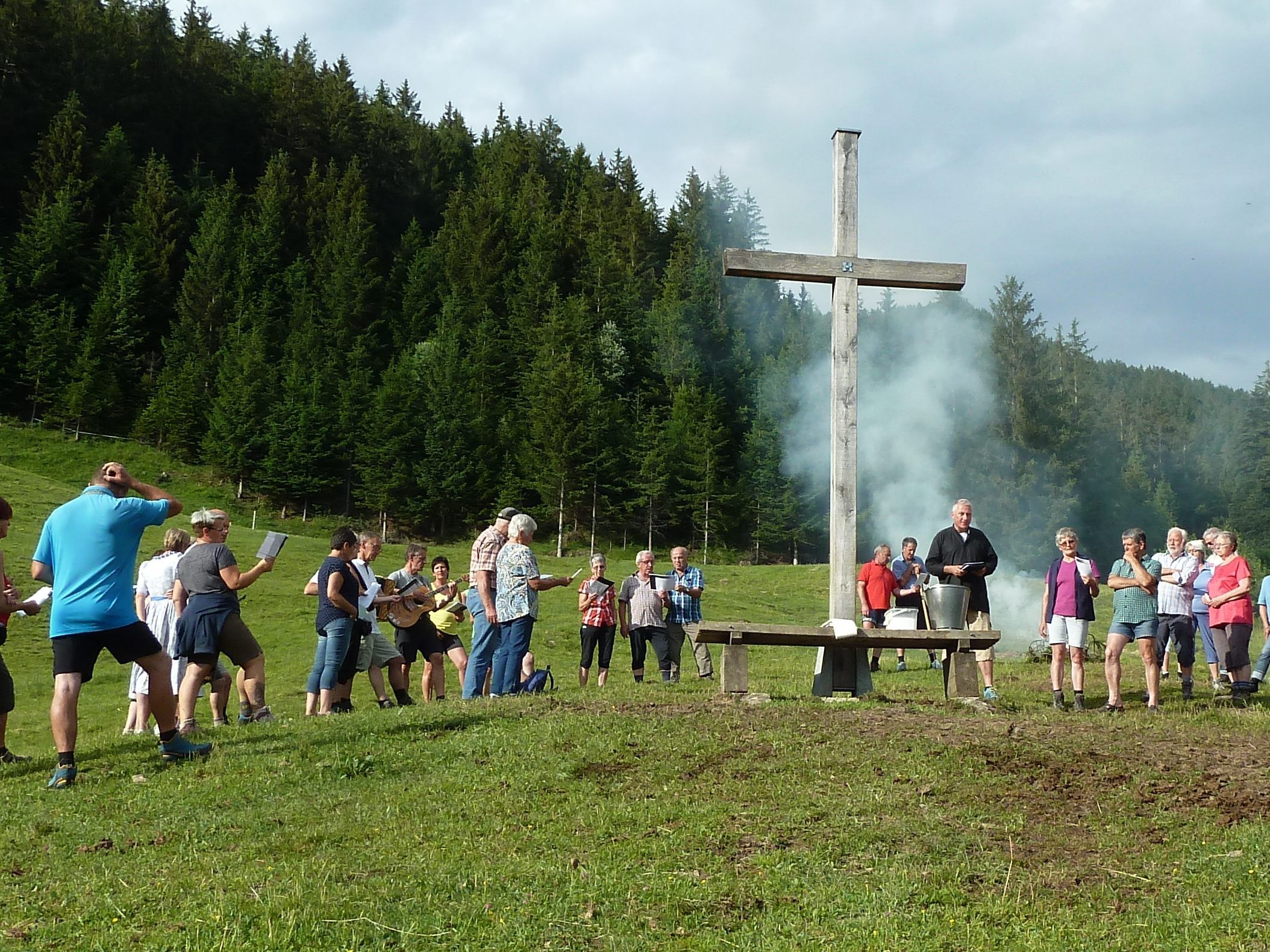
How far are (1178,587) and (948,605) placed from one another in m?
4.56

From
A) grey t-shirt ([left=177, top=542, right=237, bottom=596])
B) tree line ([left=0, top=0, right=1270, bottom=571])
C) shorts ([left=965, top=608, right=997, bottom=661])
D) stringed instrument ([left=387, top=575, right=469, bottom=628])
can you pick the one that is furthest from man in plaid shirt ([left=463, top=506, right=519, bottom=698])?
tree line ([left=0, top=0, right=1270, bottom=571])

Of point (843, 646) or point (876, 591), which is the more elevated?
point (876, 591)

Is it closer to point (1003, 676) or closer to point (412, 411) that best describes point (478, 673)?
point (1003, 676)

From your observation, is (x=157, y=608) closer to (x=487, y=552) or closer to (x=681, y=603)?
(x=487, y=552)

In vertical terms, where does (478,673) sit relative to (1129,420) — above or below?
below

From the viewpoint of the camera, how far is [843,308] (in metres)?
10.5

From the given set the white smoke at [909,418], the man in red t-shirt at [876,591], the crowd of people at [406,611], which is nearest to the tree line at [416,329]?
the white smoke at [909,418]

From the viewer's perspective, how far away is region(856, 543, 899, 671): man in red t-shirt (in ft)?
56.2

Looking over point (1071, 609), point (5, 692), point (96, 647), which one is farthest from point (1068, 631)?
point (5, 692)

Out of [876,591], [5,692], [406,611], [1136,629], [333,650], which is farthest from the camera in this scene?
[876,591]

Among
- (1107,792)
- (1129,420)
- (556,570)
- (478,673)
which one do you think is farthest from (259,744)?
(1129,420)

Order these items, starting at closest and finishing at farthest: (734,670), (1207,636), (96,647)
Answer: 1. (96,647)
2. (734,670)
3. (1207,636)

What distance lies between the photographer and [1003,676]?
1622 cm

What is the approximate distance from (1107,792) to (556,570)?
33.4m
